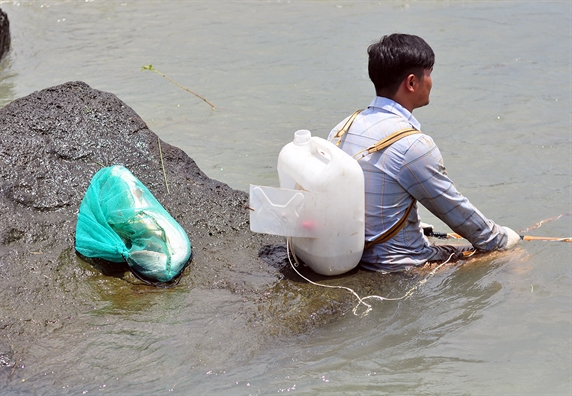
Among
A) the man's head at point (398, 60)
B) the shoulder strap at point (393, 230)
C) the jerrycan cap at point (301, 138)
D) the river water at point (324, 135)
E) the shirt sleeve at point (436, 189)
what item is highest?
the man's head at point (398, 60)

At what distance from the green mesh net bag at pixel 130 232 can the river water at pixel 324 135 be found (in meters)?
0.21

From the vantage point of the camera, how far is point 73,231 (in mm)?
4223

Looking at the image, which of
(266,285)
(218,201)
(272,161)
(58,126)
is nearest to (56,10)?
(272,161)

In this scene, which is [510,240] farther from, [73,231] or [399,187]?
[73,231]

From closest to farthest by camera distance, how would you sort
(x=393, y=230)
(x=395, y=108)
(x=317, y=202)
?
(x=317, y=202) → (x=395, y=108) → (x=393, y=230)

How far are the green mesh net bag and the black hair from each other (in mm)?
1470

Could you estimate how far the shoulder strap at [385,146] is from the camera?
3.64m

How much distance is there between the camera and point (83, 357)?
10.9ft

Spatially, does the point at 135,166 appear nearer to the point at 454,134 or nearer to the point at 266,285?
the point at 266,285

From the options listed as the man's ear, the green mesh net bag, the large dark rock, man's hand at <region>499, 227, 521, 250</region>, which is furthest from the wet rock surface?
the large dark rock

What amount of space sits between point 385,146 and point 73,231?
199 centimetres

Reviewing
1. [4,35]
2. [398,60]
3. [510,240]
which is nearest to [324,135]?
[510,240]

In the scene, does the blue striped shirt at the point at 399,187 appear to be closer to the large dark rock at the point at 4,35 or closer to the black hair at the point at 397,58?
the black hair at the point at 397,58

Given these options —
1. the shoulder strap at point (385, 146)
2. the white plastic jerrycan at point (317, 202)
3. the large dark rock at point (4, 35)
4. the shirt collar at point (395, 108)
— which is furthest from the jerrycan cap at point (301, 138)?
the large dark rock at point (4, 35)
